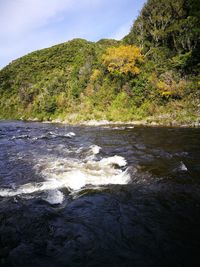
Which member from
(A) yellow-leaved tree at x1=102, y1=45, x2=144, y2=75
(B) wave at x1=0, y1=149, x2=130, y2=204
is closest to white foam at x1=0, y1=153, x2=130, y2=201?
(B) wave at x1=0, y1=149, x2=130, y2=204

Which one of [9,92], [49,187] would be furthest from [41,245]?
[9,92]

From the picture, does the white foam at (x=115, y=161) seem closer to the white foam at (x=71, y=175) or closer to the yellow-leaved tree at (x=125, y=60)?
the white foam at (x=71, y=175)

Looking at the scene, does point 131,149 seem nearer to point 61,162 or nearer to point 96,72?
point 61,162

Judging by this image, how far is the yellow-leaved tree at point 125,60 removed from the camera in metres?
40.2

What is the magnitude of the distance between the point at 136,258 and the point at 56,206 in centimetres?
370

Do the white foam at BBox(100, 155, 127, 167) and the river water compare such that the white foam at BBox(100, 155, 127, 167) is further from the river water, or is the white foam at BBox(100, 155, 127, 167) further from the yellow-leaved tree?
the yellow-leaved tree

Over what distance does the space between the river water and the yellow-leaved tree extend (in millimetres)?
28413


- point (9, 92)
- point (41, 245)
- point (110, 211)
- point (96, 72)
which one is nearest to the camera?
point (41, 245)

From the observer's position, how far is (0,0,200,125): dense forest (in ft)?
107

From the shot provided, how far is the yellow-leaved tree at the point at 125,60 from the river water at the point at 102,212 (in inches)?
1119

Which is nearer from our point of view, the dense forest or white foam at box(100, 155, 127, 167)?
white foam at box(100, 155, 127, 167)

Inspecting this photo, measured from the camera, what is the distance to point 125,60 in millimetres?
41500

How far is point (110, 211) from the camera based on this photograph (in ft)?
26.7

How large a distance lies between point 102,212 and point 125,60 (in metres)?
37.1
